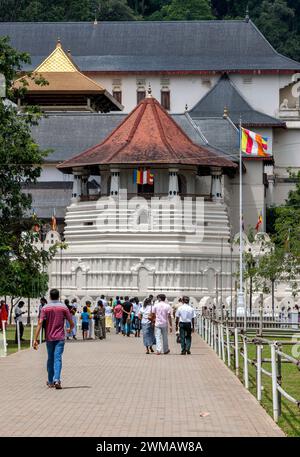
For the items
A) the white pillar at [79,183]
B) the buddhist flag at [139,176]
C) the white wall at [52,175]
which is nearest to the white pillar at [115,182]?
the buddhist flag at [139,176]

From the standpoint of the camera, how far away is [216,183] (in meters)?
76.4

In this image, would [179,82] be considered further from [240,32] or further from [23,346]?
[23,346]

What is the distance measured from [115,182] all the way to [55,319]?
173 ft

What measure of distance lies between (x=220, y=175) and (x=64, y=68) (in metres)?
23.4

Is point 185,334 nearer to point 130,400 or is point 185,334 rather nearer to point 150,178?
point 130,400

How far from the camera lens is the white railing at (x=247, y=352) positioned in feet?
56.2

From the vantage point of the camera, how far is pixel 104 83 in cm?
10625

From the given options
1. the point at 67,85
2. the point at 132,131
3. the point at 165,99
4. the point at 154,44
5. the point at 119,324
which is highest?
the point at 154,44

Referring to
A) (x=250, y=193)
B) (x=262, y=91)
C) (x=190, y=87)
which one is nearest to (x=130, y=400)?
(x=250, y=193)

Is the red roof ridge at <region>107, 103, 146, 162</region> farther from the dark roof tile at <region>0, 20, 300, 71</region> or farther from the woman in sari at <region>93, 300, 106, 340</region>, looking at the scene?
the woman in sari at <region>93, 300, 106, 340</region>

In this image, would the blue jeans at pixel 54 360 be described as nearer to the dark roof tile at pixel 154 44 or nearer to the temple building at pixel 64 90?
the temple building at pixel 64 90

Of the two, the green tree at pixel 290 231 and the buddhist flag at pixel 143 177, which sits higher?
the buddhist flag at pixel 143 177

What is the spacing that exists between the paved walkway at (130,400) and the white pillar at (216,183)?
46.3 meters

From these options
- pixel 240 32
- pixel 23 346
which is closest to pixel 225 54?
pixel 240 32
